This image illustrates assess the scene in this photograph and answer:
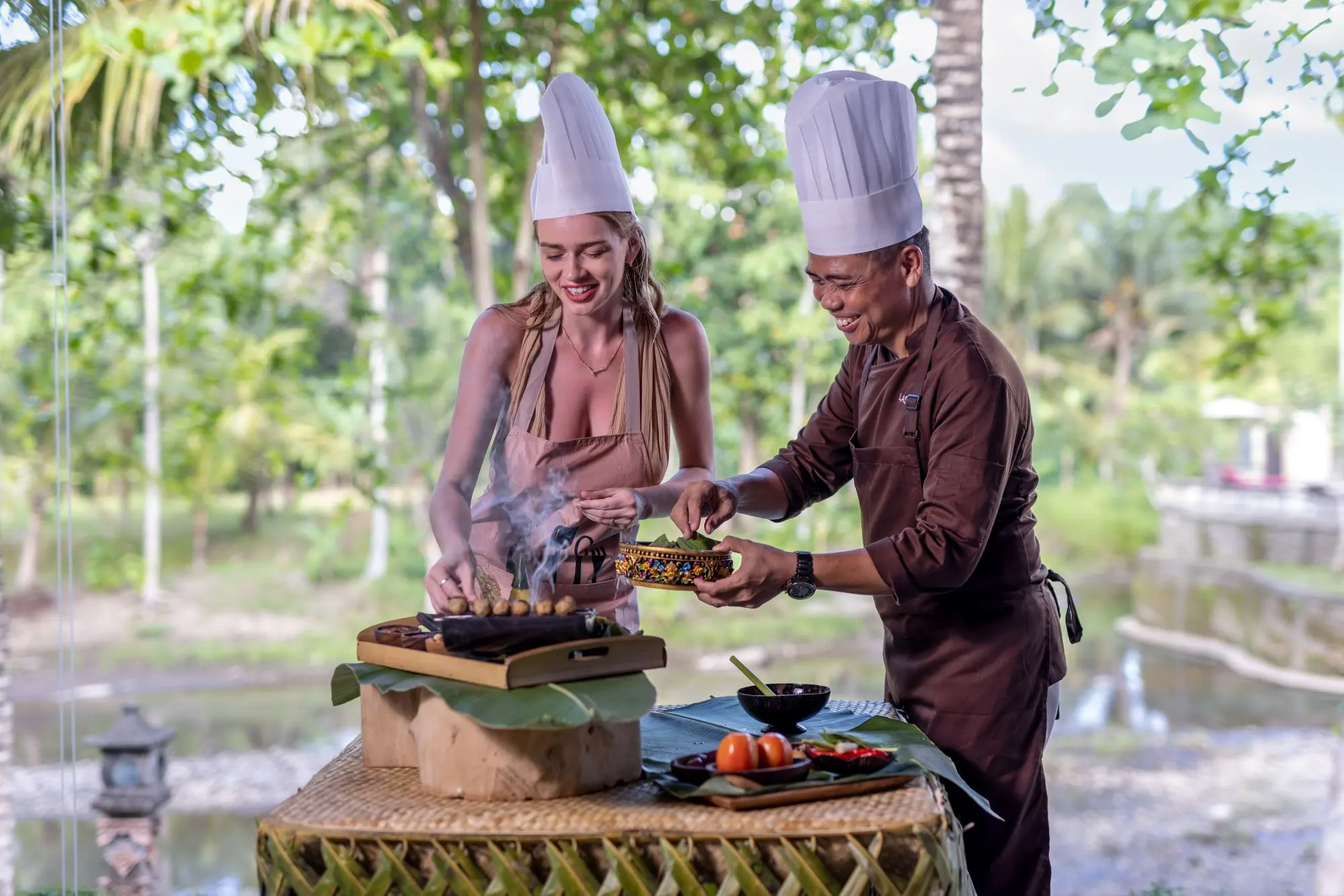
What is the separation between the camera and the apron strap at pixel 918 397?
225cm

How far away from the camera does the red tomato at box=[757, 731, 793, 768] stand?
180 cm

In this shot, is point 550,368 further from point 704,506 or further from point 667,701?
point 667,701

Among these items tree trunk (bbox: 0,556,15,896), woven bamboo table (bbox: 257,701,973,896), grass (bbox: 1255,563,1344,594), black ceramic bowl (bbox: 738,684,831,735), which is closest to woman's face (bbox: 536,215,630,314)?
black ceramic bowl (bbox: 738,684,831,735)

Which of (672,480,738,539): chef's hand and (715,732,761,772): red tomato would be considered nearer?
(715,732,761,772): red tomato

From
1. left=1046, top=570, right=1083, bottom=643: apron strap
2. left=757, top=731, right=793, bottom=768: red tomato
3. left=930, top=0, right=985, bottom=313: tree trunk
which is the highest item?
left=930, top=0, right=985, bottom=313: tree trunk

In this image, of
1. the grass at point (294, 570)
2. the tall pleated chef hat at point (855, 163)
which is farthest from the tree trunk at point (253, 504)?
the tall pleated chef hat at point (855, 163)

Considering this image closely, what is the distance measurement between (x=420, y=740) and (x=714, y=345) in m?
8.81

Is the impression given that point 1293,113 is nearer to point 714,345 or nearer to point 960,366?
point 714,345

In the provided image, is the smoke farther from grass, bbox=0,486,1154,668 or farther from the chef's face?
grass, bbox=0,486,1154,668

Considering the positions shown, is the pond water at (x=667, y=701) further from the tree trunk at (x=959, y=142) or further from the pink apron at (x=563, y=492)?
the pink apron at (x=563, y=492)

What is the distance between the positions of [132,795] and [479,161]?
3666 millimetres

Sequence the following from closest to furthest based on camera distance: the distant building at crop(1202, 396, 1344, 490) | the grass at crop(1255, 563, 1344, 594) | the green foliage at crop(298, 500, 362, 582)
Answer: the grass at crop(1255, 563, 1344, 594), the distant building at crop(1202, 396, 1344, 490), the green foliage at crop(298, 500, 362, 582)

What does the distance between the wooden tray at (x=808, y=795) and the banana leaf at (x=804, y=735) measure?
0.5 inches

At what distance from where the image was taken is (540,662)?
182 centimetres
